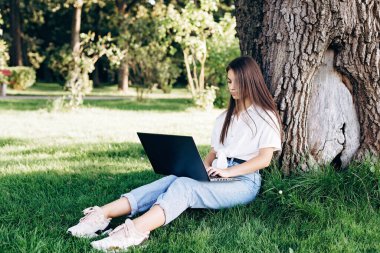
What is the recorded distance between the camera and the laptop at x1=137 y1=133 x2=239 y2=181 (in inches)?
143

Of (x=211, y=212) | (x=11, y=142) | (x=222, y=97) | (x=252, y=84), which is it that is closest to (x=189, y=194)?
(x=211, y=212)

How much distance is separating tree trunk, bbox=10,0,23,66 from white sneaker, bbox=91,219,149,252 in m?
27.7

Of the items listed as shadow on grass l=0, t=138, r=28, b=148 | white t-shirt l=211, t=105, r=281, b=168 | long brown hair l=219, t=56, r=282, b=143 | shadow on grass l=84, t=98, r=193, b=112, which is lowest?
shadow on grass l=84, t=98, r=193, b=112

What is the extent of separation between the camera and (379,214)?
3.88 metres

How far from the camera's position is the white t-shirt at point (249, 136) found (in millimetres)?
3932

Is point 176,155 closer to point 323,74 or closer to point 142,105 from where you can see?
point 323,74

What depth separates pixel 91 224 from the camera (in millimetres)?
3553

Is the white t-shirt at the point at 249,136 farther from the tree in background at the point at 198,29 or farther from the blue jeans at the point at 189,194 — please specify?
the tree in background at the point at 198,29

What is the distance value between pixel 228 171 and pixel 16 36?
27732 mm

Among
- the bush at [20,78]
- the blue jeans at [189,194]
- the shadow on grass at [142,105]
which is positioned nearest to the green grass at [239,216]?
the blue jeans at [189,194]

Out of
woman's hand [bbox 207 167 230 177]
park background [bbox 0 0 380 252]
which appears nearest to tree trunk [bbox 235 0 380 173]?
park background [bbox 0 0 380 252]

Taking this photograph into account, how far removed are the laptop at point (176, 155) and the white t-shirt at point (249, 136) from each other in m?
0.25

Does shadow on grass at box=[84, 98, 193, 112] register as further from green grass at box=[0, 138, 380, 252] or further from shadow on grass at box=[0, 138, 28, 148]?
green grass at box=[0, 138, 380, 252]

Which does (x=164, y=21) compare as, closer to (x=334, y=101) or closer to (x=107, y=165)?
(x=107, y=165)
